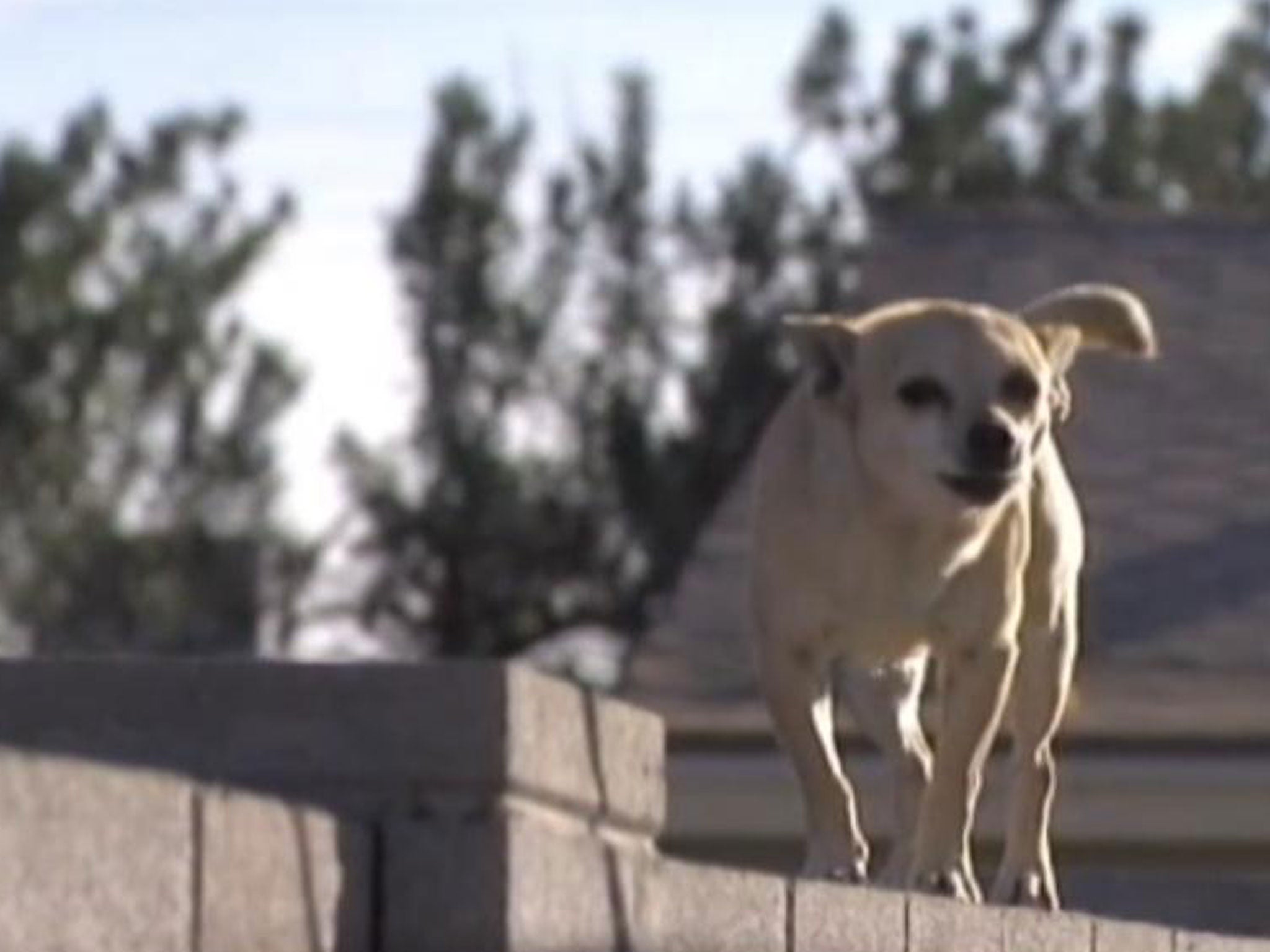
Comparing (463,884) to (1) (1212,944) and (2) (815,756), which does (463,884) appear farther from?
(1) (1212,944)

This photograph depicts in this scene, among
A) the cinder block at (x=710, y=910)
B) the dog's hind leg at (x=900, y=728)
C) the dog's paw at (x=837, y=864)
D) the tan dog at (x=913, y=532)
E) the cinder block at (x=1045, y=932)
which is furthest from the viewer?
the dog's hind leg at (x=900, y=728)

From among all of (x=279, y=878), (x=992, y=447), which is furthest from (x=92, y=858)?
(x=992, y=447)

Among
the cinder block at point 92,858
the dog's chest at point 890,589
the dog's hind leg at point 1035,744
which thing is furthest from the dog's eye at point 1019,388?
the cinder block at point 92,858

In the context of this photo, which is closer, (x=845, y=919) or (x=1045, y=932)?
(x=845, y=919)

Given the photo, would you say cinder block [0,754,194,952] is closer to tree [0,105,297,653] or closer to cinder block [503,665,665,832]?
cinder block [503,665,665,832]

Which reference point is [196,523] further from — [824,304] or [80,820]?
[80,820]

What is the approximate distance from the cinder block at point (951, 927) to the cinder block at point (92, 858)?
2304mm

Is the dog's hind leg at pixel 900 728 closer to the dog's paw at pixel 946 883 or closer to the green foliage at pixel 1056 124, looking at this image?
the dog's paw at pixel 946 883

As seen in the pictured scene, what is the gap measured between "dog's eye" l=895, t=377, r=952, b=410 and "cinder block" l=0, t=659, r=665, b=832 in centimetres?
226

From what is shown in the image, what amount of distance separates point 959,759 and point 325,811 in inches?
106

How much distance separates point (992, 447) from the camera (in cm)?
821

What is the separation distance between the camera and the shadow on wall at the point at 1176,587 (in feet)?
57.7

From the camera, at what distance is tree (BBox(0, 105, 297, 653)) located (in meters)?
40.0

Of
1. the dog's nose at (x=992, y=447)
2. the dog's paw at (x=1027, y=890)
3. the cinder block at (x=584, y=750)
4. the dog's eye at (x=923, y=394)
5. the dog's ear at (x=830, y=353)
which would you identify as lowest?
the dog's paw at (x=1027, y=890)
